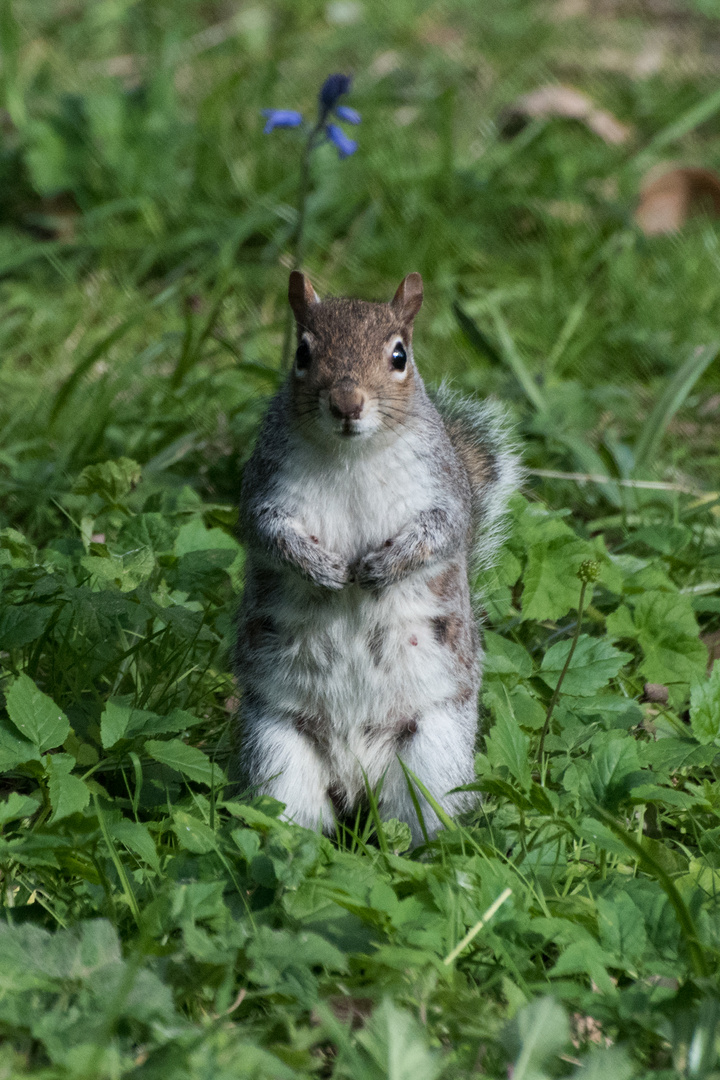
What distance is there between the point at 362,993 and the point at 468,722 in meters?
0.69

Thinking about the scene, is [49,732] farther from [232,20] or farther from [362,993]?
[232,20]

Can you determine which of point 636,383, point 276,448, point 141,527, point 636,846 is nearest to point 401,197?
point 636,383

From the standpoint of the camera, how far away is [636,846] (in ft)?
5.38

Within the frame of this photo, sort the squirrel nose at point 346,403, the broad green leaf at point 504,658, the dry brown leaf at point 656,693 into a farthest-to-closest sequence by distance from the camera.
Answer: the dry brown leaf at point 656,693 < the broad green leaf at point 504,658 < the squirrel nose at point 346,403

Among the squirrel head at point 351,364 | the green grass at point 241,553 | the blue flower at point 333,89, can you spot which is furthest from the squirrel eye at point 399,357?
the blue flower at point 333,89

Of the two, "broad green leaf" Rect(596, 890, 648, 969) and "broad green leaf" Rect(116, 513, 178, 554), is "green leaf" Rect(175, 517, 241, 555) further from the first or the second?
"broad green leaf" Rect(596, 890, 648, 969)

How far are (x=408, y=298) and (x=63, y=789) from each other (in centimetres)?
113

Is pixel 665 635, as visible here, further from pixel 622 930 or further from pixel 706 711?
pixel 622 930

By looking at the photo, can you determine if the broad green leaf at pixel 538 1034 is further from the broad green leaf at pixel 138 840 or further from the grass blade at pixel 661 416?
the grass blade at pixel 661 416

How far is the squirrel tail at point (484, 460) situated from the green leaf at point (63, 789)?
3.33ft

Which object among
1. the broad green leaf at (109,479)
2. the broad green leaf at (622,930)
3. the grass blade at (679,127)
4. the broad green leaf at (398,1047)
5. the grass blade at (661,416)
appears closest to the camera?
the broad green leaf at (398,1047)

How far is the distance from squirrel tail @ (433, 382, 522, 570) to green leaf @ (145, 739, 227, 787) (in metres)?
0.80

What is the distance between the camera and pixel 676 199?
4.80m

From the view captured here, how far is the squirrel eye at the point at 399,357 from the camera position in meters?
2.18
